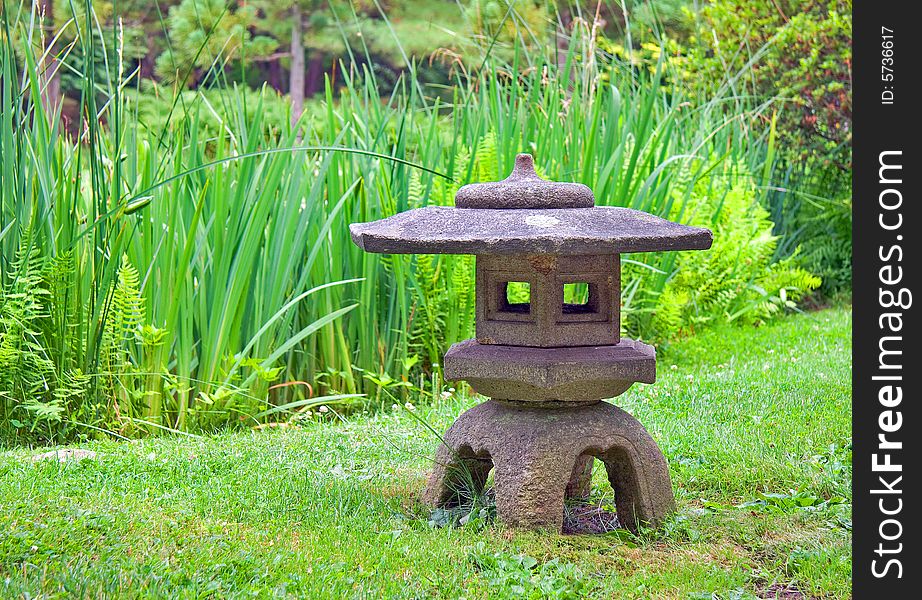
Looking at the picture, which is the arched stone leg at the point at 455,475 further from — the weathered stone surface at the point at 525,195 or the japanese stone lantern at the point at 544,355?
the weathered stone surface at the point at 525,195

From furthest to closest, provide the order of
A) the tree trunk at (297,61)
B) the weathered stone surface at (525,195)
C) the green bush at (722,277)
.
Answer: the tree trunk at (297,61)
the green bush at (722,277)
the weathered stone surface at (525,195)

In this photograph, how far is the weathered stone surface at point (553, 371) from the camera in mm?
3033

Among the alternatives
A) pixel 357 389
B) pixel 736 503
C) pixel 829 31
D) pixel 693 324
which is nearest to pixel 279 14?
pixel 829 31

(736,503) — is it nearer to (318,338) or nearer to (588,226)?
(588,226)

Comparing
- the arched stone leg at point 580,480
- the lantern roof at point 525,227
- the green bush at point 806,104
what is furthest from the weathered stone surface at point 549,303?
the green bush at point 806,104

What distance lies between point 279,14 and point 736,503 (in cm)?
1492

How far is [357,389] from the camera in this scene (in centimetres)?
505

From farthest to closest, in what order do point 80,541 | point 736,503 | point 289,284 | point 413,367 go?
1. point 413,367
2. point 289,284
3. point 736,503
4. point 80,541

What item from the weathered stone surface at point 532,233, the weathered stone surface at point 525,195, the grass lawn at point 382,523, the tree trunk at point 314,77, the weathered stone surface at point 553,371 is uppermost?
the tree trunk at point 314,77

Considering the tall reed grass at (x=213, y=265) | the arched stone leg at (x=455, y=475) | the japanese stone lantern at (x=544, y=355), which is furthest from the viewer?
the tall reed grass at (x=213, y=265)

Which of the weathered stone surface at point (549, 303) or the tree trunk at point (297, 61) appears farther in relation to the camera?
the tree trunk at point (297, 61)

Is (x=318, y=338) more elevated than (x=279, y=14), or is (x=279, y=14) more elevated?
(x=279, y=14)

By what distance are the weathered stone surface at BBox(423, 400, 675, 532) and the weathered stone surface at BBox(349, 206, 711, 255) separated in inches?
23.2

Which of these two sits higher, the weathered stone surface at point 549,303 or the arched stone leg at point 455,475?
the weathered stone surface at point 549,303
